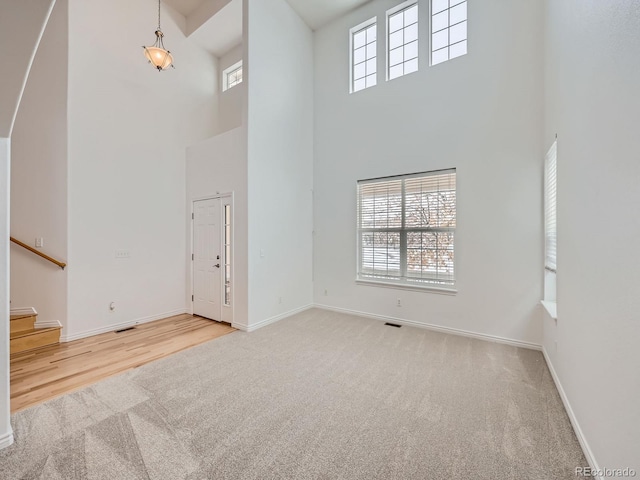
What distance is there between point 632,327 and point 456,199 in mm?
2768

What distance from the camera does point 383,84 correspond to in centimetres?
438

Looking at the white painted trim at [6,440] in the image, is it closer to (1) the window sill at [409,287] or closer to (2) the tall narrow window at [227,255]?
(2) the tall narrow window at [227,255]

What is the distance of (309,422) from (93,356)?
2.89 m

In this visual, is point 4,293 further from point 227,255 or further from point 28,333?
point 227,255

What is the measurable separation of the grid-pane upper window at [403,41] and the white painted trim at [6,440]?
5.84 m

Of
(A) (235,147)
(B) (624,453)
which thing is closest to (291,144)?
(A) (235,147)

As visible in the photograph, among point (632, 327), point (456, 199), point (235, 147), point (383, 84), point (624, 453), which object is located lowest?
point (624, 453)

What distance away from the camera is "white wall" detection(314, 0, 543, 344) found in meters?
3.30

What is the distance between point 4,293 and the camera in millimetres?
1817

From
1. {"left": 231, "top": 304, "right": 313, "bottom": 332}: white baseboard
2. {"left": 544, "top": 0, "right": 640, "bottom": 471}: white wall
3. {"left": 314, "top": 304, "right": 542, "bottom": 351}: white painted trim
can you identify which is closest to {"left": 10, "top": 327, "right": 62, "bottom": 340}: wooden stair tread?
{"left": 231, "top": 304, "right": 313, "bottom": 332}: white baseboard

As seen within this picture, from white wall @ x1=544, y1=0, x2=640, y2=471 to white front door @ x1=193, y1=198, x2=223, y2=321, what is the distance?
4.34m

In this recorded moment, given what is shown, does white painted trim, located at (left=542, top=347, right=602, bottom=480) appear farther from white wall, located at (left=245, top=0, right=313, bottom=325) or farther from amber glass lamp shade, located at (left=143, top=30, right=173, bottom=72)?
amber glass lamp shade, located at (left=143, top=30, right=173, bottom=72)

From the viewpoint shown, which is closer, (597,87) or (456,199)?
(597,87)

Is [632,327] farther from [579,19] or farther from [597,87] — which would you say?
[579,19]
